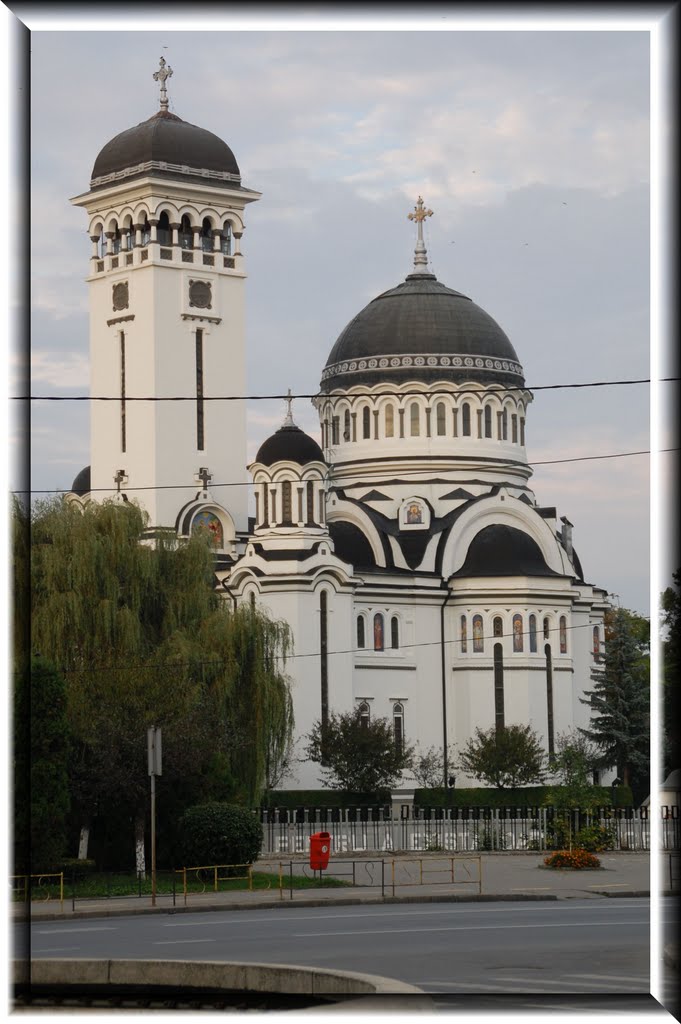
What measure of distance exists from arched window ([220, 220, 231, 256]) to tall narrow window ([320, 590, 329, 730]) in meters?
11.7

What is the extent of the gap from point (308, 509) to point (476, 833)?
71.2ft

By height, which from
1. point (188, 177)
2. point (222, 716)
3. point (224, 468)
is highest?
point (188, 177)

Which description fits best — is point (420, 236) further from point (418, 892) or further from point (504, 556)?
point (418, 892)

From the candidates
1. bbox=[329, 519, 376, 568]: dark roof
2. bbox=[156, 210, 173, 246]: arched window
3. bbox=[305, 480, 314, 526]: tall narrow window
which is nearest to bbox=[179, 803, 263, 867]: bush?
bbox=[305, 480, 314, 526]: tall narrow window

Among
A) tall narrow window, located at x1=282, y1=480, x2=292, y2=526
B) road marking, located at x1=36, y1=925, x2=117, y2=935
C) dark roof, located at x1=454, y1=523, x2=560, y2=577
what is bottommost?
road marking, located at x1=36, y1=925, x2=117, y2=935

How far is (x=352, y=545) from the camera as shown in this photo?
63.6 meters

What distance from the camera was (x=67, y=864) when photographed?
2662 centimetres

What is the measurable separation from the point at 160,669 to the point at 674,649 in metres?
22.2

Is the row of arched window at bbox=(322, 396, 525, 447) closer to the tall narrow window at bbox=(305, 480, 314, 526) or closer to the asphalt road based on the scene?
the tall narrow window at bbox=(305, 480, 314, 526)

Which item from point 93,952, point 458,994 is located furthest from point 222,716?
point 458,994

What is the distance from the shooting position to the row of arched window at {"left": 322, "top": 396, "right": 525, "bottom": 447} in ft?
227

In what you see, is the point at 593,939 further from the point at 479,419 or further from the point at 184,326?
the point at 479,419

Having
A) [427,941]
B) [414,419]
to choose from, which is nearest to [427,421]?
[414,419]

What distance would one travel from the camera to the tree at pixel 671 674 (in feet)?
26.9
